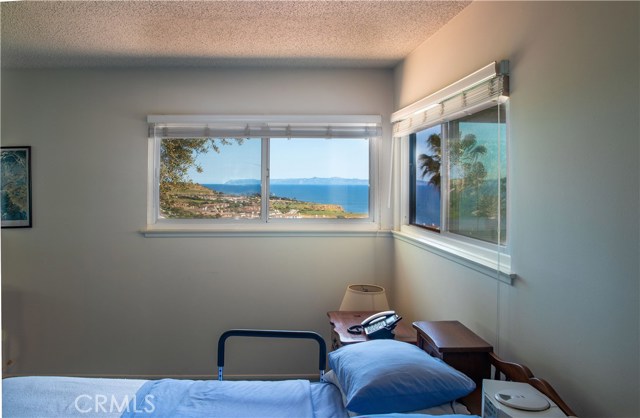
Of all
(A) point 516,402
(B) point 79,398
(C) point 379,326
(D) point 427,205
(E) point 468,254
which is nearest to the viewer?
(A) point 516,402

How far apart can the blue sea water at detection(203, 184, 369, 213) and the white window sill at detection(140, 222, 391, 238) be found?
0.18 m

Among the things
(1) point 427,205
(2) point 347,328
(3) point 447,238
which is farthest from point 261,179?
(3) point 447,238

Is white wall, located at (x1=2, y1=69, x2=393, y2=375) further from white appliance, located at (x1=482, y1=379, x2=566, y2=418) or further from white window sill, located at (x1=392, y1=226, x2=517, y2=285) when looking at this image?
white appliance, located at (x1=482, y1=379, x2=566, y2=418)

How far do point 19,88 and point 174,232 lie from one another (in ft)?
5.22

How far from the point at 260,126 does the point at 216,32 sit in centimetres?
84

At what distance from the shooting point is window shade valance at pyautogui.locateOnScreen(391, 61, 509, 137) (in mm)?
1831

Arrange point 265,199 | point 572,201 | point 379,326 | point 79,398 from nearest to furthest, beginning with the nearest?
point 572,201, point 79,398, point 379,326, point 265,199

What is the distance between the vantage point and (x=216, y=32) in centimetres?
251

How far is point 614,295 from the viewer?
1.24 meters

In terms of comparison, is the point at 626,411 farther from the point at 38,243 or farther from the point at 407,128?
the point at 38,243

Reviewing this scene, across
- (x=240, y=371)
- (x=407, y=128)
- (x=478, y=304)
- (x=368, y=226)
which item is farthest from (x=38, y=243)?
(x=478, y=304)

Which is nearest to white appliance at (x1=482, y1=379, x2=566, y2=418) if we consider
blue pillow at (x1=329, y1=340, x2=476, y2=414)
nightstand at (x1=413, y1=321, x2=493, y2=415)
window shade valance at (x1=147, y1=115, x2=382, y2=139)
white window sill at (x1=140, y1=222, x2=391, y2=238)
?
→ blue pillow at (x1=329, y1=340, x2=476, y2=414)

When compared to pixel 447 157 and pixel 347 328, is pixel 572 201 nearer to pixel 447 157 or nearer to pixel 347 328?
pixel 447 157

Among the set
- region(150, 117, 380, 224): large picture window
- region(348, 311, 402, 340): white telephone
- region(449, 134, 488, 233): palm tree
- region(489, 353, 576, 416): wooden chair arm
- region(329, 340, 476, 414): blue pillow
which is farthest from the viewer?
region(150, 117, 380, 224): large picture window
